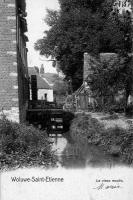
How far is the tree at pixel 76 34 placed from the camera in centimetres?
3622

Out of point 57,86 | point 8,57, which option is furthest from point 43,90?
point 8,57

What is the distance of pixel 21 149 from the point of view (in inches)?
351

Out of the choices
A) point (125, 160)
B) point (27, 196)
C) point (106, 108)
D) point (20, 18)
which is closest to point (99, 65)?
point (106, 108)

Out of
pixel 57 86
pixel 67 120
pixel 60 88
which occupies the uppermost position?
pixel 67 120

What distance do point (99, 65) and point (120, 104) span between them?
174 inches

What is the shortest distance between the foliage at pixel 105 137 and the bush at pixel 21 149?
249cm

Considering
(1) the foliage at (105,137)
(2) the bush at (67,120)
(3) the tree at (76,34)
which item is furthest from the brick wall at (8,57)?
(3) the tree at (76,34)

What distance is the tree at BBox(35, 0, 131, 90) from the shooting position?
119 feet

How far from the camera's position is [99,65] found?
22.9 m

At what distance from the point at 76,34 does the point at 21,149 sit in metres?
29.2
